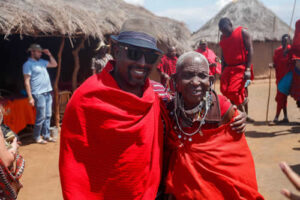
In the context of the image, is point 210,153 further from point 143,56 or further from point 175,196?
point 143,56

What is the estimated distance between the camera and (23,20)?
20.0ft

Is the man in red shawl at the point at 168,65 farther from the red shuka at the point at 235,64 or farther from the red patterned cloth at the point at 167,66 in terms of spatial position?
the red shuka at the point at 235,64

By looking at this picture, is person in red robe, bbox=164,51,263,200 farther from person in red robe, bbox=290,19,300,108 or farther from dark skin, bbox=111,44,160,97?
person in red robe, bbox=290,19,300,108

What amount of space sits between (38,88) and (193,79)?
491cm

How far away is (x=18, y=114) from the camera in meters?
6.90

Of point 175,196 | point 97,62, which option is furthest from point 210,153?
point 97,62

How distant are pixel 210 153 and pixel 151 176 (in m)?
0.41

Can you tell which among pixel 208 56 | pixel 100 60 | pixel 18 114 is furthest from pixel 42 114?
pixel 208 56

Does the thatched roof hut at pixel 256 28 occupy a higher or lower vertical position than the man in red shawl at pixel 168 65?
higher

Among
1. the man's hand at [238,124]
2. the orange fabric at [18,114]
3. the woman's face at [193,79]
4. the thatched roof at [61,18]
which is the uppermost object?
the thatched roof at [61,18]

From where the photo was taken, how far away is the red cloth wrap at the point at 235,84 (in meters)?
6.31

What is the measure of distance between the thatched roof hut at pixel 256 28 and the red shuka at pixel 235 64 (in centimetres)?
1143

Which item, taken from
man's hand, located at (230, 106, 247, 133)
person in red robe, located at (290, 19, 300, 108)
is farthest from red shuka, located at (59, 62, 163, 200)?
person in red robe, located at (290, 19, 300, 108)

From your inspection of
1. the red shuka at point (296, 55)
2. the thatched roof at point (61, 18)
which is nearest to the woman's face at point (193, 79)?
the red shuka at point (296, 55)
